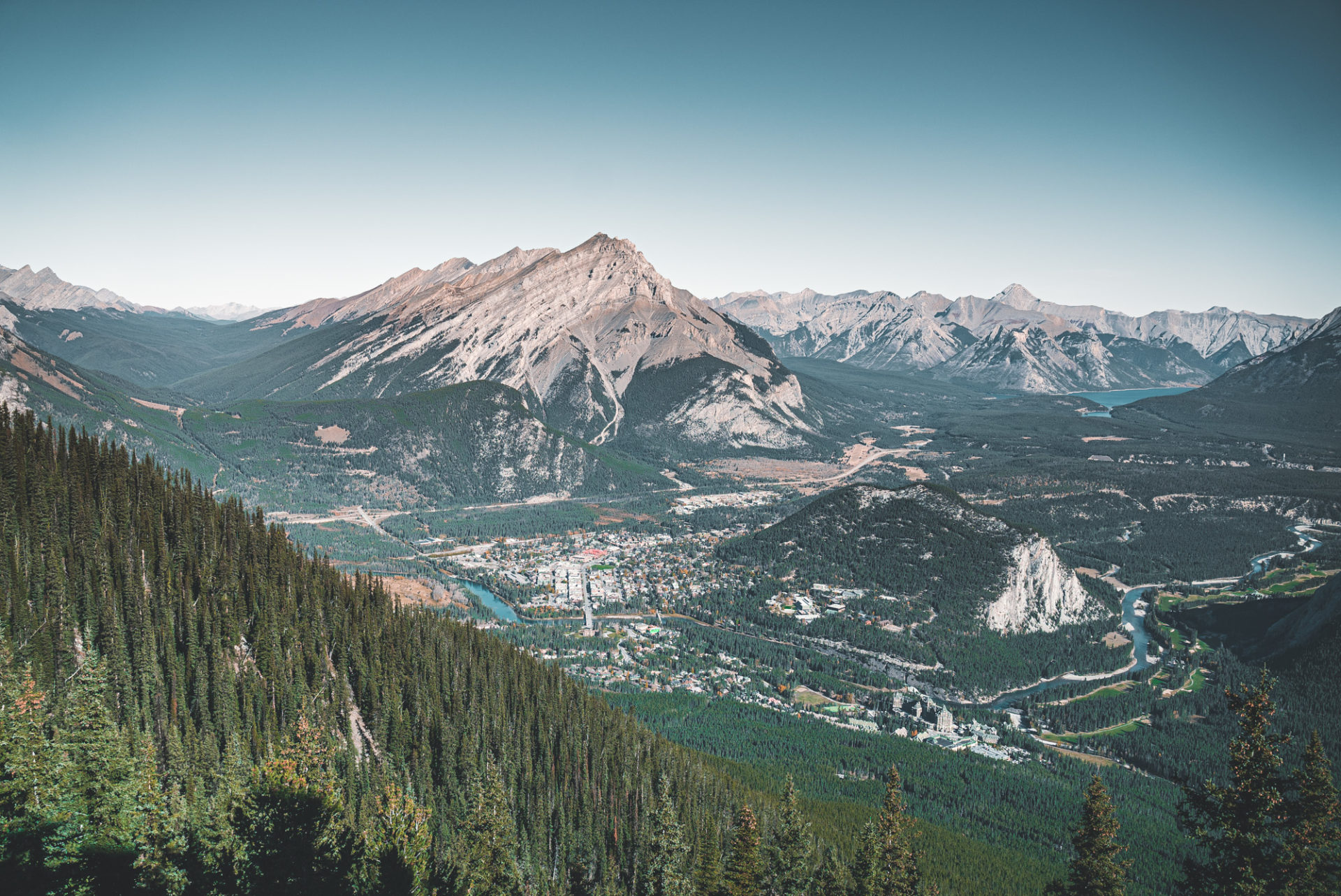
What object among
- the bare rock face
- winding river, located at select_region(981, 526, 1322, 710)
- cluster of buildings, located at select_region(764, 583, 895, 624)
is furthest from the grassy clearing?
the bare rock face

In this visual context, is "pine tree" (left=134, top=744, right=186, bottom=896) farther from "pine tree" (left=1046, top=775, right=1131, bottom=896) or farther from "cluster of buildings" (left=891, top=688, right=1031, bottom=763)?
"cluster of buildings" (left=891, top=688, right=1031, bottom=763)

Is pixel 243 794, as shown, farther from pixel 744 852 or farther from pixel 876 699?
pixel 876 699

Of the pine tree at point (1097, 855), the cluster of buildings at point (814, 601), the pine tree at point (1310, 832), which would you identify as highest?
the pine tree at point (1310, 832)

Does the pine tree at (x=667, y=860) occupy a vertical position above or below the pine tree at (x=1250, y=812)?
below

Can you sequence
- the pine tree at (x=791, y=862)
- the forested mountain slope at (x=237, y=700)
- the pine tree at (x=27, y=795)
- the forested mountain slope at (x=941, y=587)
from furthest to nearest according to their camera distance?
the forested mountain slope at (x=941, y=587), the pine tree at (x=791, y=862), the forested mountain slope at (x=237, y=700), the pine tree at (x=27, y=795)

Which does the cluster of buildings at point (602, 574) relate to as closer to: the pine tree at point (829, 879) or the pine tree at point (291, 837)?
the pine tree at point (829, 879)

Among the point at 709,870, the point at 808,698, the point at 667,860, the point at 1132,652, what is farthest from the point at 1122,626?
the point at 709,870

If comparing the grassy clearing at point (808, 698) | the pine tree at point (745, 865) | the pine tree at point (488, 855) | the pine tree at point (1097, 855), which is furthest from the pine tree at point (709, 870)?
the grassy clearing at point (808, 698)
